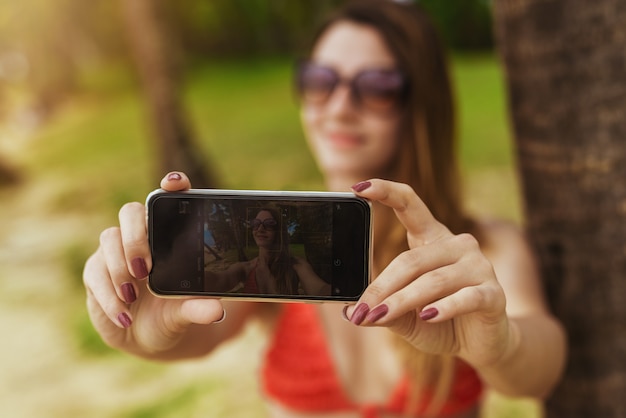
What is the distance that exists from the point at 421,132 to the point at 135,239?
1.09 metres

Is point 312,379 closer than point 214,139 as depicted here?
Yes

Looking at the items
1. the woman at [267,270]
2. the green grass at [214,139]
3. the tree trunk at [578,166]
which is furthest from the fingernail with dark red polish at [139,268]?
the green grass at [214,139]

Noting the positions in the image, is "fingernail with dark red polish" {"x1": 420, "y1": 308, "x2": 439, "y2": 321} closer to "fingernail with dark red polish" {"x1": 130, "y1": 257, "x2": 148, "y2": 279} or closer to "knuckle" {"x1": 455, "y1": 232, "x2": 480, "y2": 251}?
"knuckle" {"x1": 455, "y1": 232, "x2": 480, "y2": 251}

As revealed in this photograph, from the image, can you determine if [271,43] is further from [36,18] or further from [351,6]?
[351,6]

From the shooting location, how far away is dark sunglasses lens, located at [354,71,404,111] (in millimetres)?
2006

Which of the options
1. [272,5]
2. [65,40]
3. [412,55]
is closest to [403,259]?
[412,55]

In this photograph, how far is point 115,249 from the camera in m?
1.25

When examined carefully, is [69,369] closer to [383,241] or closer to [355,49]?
[383,241]

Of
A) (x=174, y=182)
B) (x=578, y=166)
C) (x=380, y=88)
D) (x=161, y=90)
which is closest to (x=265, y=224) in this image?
(x=174, y=182)

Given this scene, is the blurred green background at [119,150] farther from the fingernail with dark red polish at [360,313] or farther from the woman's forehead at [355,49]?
the fingernail with dark red polish at [360,313]

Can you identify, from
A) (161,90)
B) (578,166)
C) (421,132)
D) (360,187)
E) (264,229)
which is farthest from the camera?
(161,90)

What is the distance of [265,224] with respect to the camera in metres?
1.28

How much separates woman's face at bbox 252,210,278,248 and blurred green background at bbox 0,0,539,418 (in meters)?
3.01

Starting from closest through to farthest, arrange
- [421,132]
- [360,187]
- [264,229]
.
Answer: [360,187] → [264,229] → [421,132]
